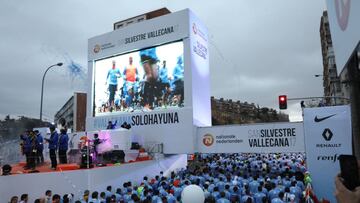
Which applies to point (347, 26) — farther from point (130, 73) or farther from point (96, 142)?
point (130, 73)

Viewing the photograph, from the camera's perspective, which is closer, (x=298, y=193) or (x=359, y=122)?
(x=359, y=122)

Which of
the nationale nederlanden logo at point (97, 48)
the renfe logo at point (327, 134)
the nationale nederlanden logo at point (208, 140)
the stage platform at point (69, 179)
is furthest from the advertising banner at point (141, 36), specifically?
the renfe logo at point (327, 134)

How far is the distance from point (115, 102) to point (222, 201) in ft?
52.3

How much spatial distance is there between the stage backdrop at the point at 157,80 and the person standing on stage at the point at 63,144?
265 inches

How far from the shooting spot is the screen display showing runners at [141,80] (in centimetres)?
2130

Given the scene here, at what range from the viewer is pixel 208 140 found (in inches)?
774

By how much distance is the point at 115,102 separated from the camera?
78.2ft

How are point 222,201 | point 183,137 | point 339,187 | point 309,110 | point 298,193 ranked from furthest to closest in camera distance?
1. point 183,137
2. point 309,110
3. point 298,193
4. point 222,201
5. point 339,187

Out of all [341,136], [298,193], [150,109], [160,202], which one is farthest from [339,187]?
[150,109]

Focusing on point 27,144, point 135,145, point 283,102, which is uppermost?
point 283,102

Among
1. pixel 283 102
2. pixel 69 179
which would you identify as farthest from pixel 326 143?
pixel 69 179

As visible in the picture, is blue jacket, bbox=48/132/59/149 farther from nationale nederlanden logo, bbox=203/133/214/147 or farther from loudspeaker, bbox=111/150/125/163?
nationale nederlanden logo, bbox=203/133/214/147

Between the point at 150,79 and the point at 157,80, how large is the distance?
2.03ft

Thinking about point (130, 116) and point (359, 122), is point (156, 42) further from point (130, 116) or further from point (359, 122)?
point (359, 122)
